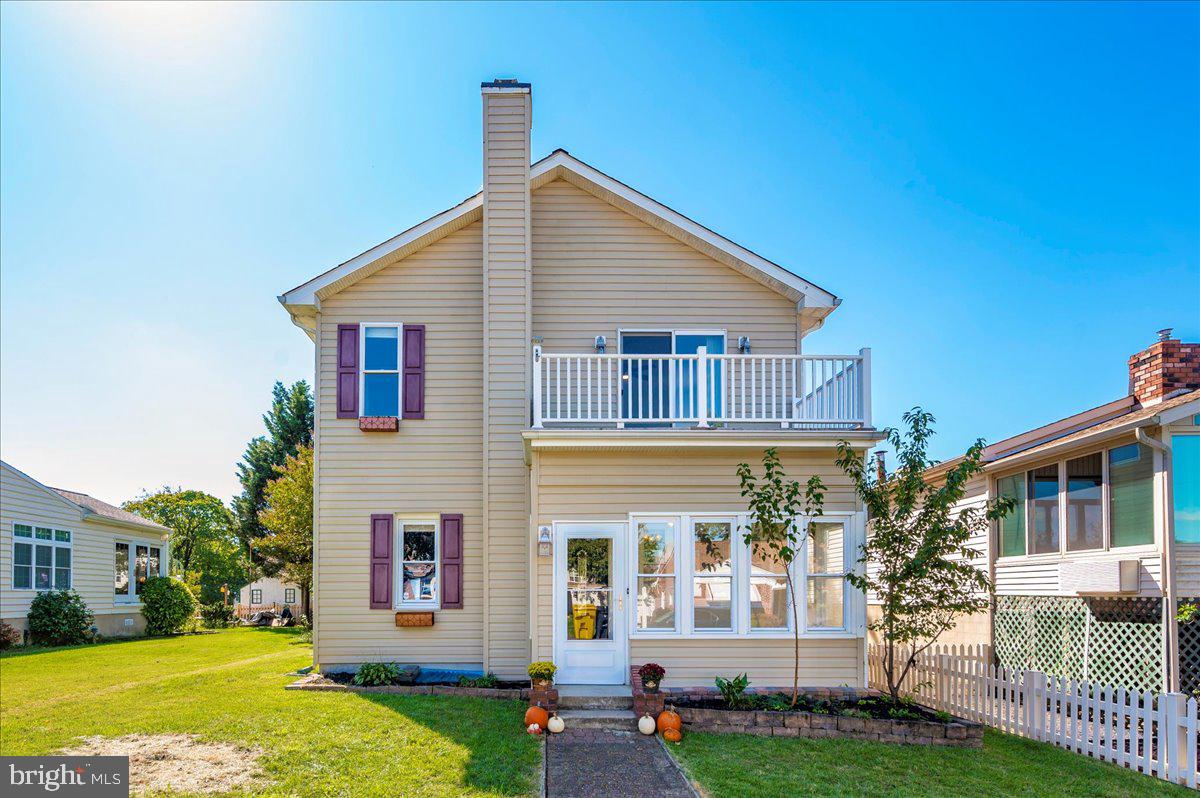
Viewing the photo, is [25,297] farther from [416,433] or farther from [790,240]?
[790,240]

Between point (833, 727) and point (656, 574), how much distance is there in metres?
2.87

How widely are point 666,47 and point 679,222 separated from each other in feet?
15.0

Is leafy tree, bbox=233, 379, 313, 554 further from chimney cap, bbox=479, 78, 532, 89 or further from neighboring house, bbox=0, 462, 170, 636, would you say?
chimney cap, bbox=479, 78, 532, 89

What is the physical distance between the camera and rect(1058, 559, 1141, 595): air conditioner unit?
10.4 meters

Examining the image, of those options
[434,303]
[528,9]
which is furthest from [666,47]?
[434,303]

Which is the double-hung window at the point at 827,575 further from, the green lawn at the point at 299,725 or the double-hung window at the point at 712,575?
the green lawn at the point at 299,725

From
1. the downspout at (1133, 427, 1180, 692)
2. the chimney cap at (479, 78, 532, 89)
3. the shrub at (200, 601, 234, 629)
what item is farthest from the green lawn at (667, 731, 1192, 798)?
the shrub at (200, 601, 234, 629)

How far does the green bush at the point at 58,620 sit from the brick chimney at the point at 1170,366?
23.9m

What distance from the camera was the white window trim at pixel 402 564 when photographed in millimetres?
11836

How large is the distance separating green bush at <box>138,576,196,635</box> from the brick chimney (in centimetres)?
2536

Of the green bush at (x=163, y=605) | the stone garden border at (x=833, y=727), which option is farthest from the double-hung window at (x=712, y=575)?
the green bush at (x=163, y=605)

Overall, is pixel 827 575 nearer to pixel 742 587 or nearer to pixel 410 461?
pixel 742 587

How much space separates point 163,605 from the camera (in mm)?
22797

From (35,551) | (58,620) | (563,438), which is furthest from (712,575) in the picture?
(35,551)
